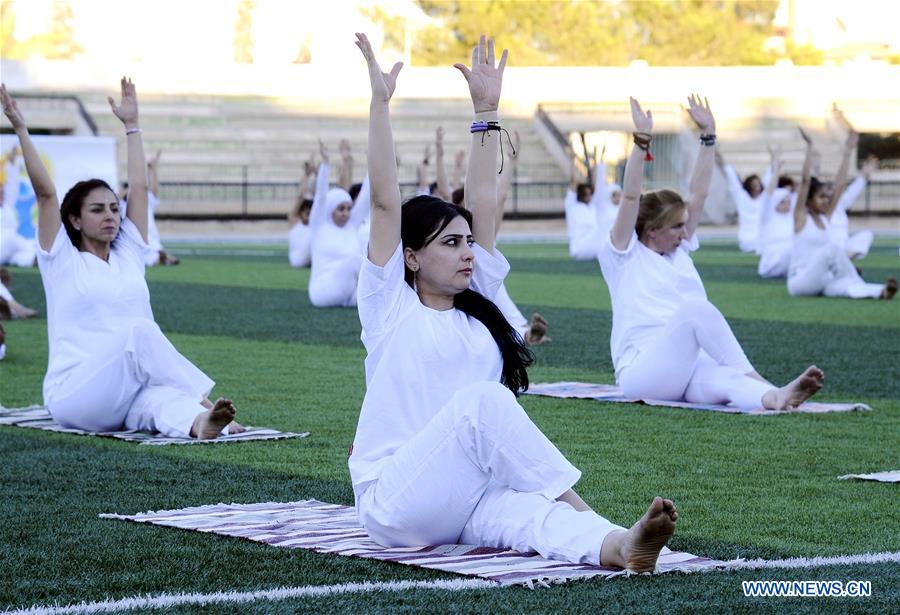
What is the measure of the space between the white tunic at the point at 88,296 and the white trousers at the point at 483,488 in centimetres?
325

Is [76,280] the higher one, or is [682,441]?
[76,280]

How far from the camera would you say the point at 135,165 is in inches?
316

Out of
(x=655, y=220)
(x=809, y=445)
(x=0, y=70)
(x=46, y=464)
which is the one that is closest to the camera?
(x=46, y=464)

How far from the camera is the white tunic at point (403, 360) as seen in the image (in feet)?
16.6

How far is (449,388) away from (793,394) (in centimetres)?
375

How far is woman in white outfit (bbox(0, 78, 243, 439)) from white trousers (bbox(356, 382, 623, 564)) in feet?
9.60

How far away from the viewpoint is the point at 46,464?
278 inches

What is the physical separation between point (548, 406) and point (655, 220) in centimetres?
118

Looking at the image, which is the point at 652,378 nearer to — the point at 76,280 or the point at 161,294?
the point at 76,280

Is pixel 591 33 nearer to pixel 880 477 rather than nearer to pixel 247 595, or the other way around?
pixel 880 477

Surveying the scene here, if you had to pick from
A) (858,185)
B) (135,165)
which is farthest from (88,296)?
(858,185)

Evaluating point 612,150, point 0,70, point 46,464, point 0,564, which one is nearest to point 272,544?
point 0,564

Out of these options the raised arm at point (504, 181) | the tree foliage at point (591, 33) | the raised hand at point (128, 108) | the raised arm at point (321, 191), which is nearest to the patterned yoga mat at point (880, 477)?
the raised arm at point (504, 181)

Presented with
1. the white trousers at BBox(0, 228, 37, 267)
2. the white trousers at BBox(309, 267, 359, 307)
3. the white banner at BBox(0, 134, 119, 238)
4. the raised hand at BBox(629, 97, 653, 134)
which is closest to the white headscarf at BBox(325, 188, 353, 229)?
the white trousers at BBox(309, 267, 359, 307)
